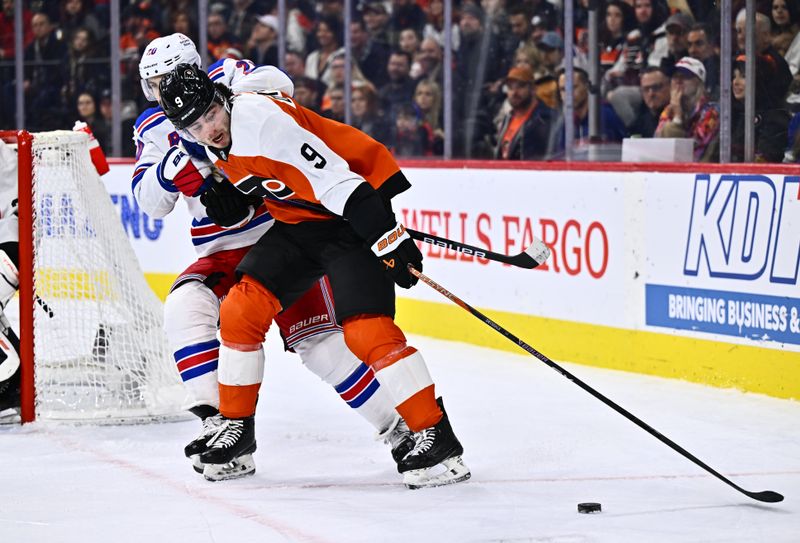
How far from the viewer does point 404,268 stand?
10.6 feet

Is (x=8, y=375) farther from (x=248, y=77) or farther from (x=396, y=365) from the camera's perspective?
(x=396, y=365)

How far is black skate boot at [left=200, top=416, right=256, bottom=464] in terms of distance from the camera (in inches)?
134

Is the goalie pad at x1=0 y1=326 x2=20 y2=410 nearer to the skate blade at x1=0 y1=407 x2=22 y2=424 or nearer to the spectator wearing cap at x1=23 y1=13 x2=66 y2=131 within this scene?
the skate blade at x1=0 y1=407 x2=22 y2=424

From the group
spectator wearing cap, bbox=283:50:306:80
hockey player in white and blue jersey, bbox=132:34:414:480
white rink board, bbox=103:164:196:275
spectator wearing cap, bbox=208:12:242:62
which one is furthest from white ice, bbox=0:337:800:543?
spectator wearing cap, bbox=208:12:242:62

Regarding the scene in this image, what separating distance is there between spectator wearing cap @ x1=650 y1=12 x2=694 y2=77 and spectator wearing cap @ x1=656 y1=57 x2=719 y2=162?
1.2 inches

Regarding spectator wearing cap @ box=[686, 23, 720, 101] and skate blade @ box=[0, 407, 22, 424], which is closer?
skate blade @ box=[0, 407, 22, 424]

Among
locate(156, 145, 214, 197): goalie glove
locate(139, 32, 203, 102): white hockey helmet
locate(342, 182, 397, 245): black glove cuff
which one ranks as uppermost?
locate(139, 32, 203, 102): white hockey helmet

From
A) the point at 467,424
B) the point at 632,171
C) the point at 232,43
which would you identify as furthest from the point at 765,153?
the point at 232,43

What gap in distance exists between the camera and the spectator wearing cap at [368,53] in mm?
7227

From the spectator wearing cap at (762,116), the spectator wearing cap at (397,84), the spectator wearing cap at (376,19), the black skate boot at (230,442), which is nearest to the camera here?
the black skate boot at (230,442)

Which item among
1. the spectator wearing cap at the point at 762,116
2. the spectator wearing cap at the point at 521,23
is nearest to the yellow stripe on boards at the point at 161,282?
the spectator wearing cap at the point at 521,23

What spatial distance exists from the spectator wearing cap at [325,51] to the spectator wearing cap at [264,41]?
0.99 ft

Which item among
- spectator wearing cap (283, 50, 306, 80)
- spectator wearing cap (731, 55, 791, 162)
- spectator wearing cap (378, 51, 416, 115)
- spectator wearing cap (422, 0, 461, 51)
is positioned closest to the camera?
spectator wearing cap (731, 55, 791, 162)

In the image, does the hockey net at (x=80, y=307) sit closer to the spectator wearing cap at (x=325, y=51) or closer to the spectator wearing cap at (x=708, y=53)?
the spectator wearing cap at (x=708, y=53)
